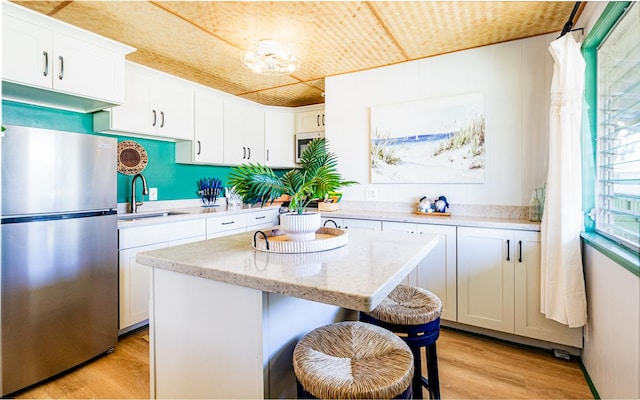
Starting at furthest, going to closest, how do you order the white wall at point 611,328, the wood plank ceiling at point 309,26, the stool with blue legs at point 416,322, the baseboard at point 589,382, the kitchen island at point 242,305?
the wood plank ceiling at point 309,26, the baseboard at point 589,382, the stool with blue legs at point 416,322, the white wall at point 611,328, the kitchen island at point 242,305

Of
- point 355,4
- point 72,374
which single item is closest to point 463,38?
point 355,4

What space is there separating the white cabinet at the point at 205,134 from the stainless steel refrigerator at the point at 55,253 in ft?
4.00

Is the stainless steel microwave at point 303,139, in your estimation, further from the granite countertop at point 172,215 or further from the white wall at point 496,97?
the white wall at point 496,97

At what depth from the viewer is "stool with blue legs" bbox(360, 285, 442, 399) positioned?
1335 mm

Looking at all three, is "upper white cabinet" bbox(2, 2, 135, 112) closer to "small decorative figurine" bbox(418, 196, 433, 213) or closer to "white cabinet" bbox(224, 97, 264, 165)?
"white cabinet" bbox(224, 97, 264, 165)

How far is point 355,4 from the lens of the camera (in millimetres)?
1992

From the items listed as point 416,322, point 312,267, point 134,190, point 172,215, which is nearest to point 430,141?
point 416,322

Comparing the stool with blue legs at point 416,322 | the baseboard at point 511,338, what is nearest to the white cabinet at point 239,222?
the stool with blue legs at point 416,322

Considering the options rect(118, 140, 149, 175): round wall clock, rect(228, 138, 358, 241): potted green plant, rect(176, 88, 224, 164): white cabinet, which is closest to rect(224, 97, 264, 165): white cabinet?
rect(176, 88, 224, 164): white cabinet

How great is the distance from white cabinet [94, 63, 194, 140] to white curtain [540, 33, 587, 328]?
309 centimetres

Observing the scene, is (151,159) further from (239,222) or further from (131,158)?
(239,222)

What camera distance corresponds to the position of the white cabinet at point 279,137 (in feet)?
13.6

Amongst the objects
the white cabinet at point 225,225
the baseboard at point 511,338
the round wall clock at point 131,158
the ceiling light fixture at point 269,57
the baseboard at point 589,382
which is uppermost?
the ceiling light fixture at point 269,57

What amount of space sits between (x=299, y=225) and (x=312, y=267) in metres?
0.27
